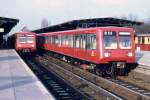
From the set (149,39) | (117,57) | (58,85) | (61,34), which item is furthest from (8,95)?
(149,39)

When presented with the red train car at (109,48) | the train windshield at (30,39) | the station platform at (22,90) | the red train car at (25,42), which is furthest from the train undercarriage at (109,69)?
the train windshield at (30,39)

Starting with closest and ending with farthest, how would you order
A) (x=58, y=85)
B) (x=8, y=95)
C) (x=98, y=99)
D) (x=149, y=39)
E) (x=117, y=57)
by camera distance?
(x=8, y=95)
(x=98, y=99)
(x=58, y=85)
(x=117, y=57)
(x=149, y=39)

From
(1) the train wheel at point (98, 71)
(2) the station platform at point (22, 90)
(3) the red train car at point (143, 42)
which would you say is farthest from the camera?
(3) the red train car at point (143, 42)

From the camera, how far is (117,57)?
792 inches

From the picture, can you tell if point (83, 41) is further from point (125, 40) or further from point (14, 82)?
point (14, 82)

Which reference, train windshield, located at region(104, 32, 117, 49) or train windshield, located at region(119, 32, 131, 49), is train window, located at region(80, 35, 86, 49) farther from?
train windshield, located at region(119, 32, 131, 49)

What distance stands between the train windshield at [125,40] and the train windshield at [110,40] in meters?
0.35

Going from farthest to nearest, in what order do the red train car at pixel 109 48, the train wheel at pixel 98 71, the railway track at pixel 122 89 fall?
the train wheel at pixel 98 71
the red train car at pixel 109 48
the railway track at pixel 122 89

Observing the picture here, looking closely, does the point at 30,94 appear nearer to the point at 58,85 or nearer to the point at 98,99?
the point at 98,99

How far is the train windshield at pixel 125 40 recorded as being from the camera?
2048 centimetres

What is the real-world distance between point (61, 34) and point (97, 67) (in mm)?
11791

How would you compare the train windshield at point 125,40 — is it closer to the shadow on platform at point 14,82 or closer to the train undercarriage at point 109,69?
the train undercarriage at point 109,69

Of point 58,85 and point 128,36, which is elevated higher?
point 128,36

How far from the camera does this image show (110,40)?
66.7ft
